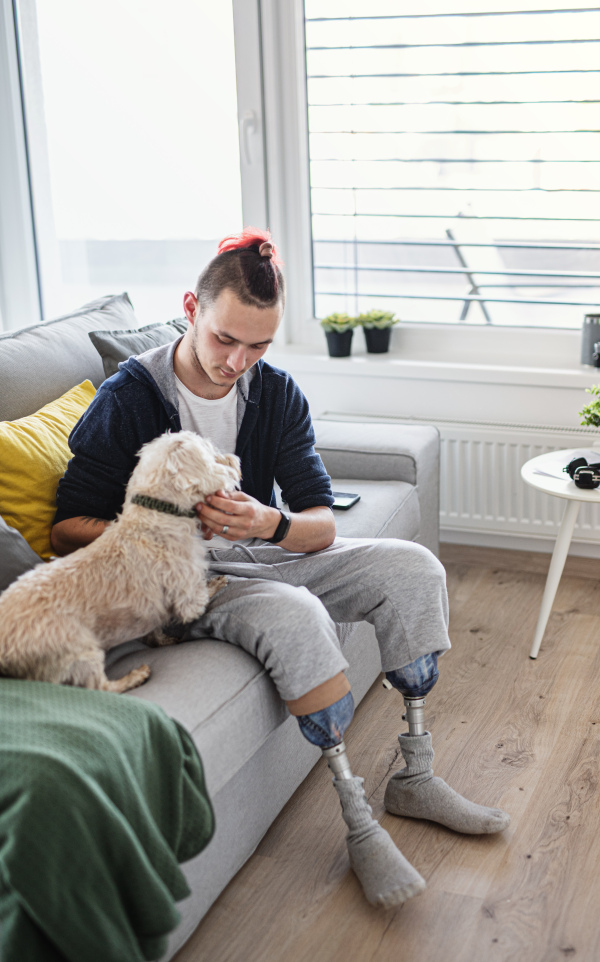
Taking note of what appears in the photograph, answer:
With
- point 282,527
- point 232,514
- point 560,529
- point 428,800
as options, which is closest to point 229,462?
point 232,514

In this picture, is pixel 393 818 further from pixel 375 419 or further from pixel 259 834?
pixel 375 419

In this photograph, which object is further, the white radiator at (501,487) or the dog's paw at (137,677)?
the white radiator at (501,487)

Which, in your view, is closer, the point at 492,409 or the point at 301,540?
the point at 301,540

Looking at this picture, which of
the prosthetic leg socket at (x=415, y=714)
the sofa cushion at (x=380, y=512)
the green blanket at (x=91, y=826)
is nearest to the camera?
the green blanket at (x=91, y=826)

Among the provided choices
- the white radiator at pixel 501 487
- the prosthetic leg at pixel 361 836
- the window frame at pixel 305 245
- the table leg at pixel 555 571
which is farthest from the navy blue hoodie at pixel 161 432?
the window frame at pixel 305 245

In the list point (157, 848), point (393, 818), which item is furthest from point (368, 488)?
point (157, 848)

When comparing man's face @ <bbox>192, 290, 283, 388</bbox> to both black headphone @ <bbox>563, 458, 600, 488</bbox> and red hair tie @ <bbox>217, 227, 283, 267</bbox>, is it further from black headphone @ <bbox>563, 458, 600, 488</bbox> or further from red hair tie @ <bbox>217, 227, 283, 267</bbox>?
black headphone @ <bbox>563, 458, 600, 488</bbox>

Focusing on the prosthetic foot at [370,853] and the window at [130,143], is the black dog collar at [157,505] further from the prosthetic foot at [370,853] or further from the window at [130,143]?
the window at [130,143]

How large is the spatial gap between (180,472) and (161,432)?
0.31m

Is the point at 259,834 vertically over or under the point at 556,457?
under

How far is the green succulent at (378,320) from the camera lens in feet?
10.6

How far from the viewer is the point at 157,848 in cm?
126

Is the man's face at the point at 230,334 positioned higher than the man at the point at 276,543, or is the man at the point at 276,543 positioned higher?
the man's face at the point at 230,334

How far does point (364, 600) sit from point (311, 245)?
1954 mm
